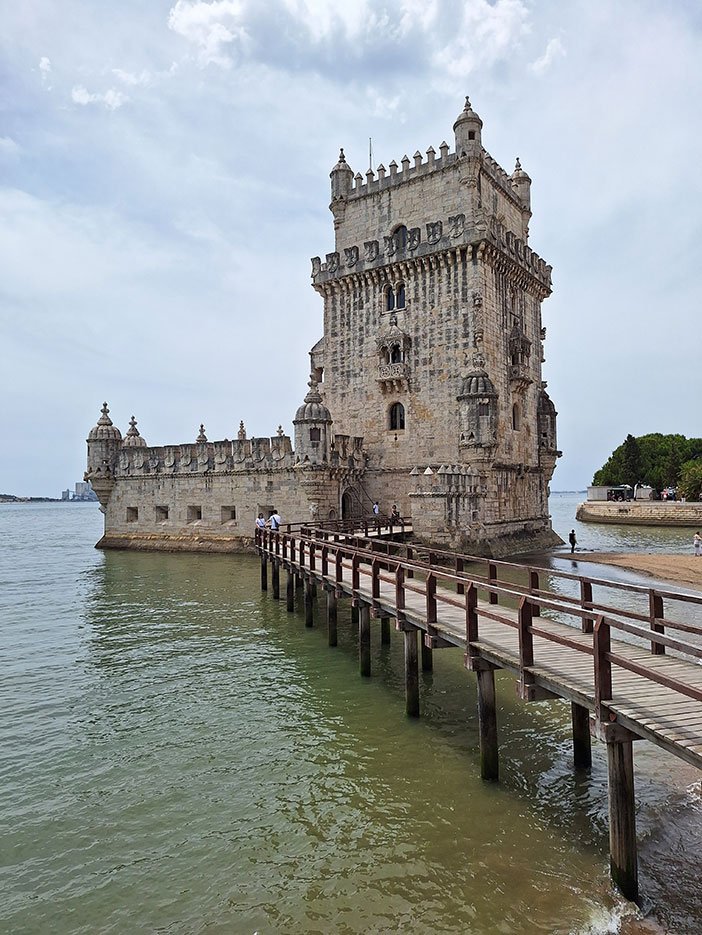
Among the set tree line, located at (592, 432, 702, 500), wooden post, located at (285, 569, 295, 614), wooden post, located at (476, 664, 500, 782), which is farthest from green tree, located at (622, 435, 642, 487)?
wooden post, located at (476, 664, 500, 782)

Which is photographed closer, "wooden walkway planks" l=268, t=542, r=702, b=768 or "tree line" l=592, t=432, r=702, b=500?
"wooden walkway planks" l=268, t=542, r=702, b=768

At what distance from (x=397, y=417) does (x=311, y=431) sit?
16.5ft

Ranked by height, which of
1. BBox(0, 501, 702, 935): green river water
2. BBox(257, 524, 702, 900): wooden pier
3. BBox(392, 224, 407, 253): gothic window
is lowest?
BBox(0, 501, 702, 935): green river water

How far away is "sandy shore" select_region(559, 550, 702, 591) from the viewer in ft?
79.0

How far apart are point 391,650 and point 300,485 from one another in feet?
51.1

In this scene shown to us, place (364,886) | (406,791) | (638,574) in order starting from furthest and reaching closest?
(638,574)
(406,791)
(364,886)

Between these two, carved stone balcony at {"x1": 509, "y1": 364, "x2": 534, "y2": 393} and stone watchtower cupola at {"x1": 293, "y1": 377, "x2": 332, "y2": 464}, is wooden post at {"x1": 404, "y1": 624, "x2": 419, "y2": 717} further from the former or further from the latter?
carved stone balcony at {"x1": 509, "y1": 364, "x2": 534, "y2": 393}

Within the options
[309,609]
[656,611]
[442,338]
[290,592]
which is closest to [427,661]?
[309,609]

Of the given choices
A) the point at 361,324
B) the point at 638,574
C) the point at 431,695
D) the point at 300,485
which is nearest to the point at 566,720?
the point at 431,695

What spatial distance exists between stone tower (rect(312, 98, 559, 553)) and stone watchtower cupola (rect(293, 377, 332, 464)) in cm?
390

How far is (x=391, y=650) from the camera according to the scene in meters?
13.9

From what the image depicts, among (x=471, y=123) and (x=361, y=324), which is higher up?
(x=471, y=123)

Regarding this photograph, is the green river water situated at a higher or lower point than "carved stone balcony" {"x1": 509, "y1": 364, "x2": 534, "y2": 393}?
lower

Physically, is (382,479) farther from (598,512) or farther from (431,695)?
(598,512)
